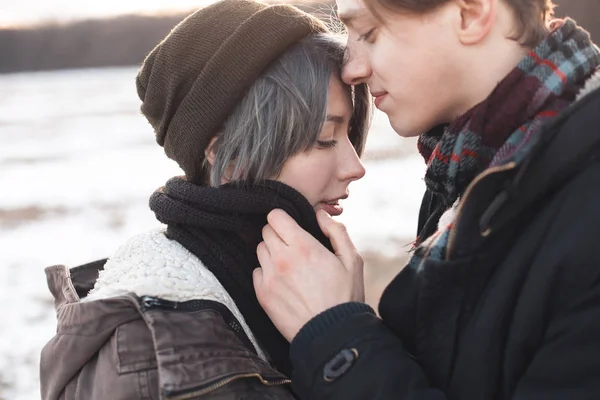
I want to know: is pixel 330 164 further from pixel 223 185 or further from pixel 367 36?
pixel 367 36

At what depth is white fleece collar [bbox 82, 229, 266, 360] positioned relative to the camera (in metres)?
1.55

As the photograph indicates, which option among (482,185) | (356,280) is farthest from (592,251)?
(356,280)

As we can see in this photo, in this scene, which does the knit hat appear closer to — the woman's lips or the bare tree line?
the woman's lips

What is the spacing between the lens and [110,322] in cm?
149

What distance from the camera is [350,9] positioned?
158 cm

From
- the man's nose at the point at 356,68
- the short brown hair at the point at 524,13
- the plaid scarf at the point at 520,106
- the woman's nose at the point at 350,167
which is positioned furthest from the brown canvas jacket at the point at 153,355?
the short brown hair at the point at 524,13

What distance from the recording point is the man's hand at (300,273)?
149cm

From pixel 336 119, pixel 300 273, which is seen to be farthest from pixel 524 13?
pixel 300 273

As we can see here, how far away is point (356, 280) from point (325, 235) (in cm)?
28

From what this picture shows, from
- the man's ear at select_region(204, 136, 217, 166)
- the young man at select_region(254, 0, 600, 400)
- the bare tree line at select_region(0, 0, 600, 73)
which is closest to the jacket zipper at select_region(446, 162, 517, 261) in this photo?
the young man at select_region(254, 0, 600, 400)

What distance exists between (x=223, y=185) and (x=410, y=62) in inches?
25.1

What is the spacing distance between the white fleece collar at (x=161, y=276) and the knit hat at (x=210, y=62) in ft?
0.99

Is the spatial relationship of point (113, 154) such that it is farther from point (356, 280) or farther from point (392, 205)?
point (356, 280)

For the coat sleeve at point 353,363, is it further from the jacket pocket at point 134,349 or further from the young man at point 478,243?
the jacket pocket at point 134,349
